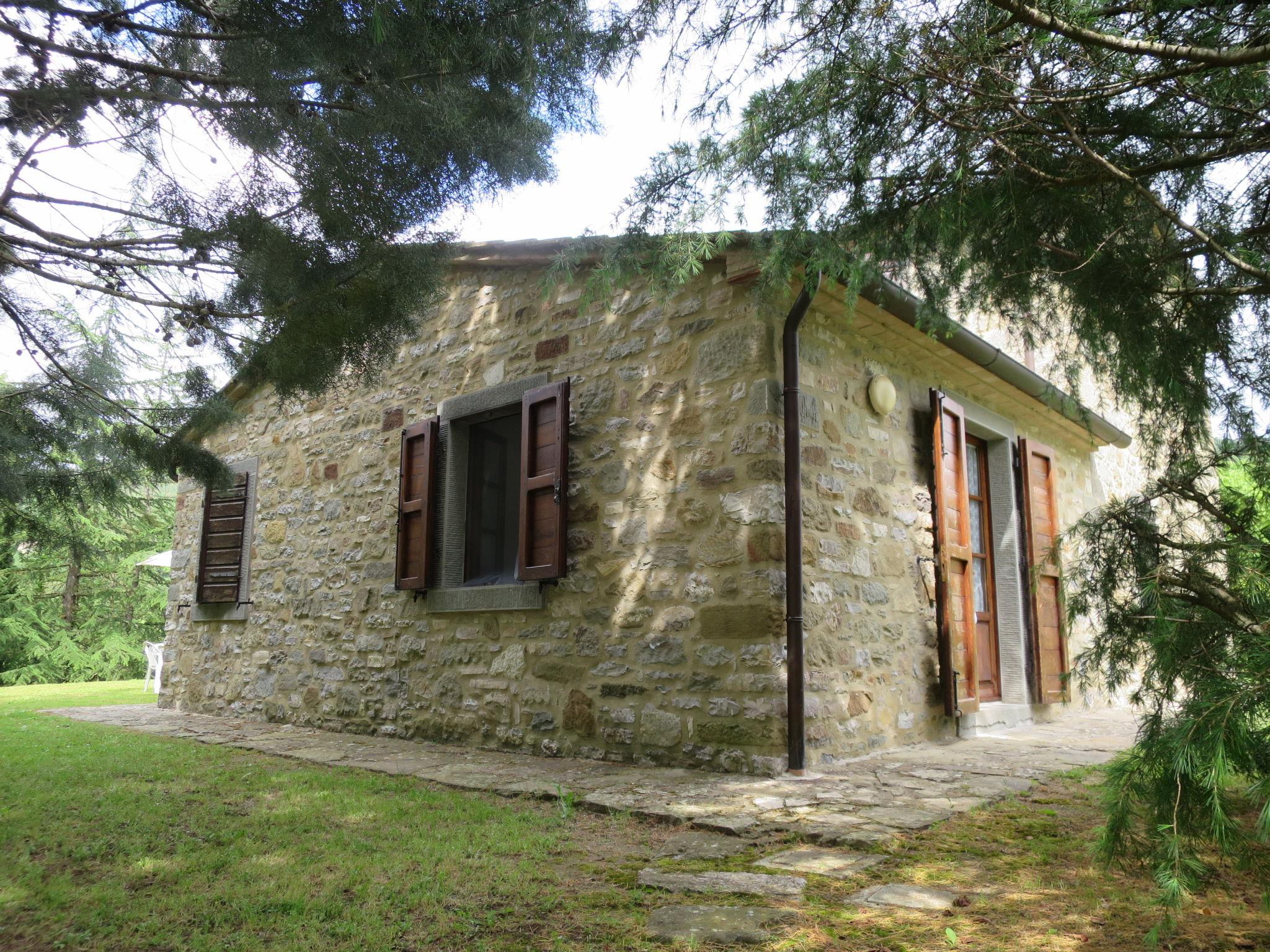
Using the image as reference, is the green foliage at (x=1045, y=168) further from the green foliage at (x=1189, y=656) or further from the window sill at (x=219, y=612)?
the window sill at (x=219, y=612)

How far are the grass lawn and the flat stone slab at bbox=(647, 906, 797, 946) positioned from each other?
6 cm

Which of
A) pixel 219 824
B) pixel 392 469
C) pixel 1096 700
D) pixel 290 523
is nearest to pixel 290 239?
pixel 219 824

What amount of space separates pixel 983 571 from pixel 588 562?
10.8 ft

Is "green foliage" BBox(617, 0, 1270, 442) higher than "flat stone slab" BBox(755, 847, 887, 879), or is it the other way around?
"green foliage" BBox(617, 0, 1270, 442)

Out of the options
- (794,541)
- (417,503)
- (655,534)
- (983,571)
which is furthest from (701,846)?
(983,571)

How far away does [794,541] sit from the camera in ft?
14.3

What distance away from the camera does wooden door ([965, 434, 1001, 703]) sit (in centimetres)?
629

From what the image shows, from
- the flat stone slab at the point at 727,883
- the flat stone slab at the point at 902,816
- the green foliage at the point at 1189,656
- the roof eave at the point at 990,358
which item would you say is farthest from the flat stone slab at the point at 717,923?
the roof eave at the point at 990,358

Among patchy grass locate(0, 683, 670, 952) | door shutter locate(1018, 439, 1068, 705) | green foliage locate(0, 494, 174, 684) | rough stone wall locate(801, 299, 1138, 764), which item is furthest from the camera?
green foliage locate(0, 494, 174, 684)

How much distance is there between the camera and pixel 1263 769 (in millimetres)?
1729

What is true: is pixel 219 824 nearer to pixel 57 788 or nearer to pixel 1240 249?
pixel 57 788

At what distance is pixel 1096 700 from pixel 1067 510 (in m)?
1.74

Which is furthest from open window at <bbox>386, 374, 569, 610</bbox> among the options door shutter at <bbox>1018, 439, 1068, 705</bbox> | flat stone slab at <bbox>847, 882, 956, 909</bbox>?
door shutter at <bbox>1018, 439, 1068, 705</bbox>

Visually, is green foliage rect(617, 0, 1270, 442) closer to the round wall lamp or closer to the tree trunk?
the round wall lamp
